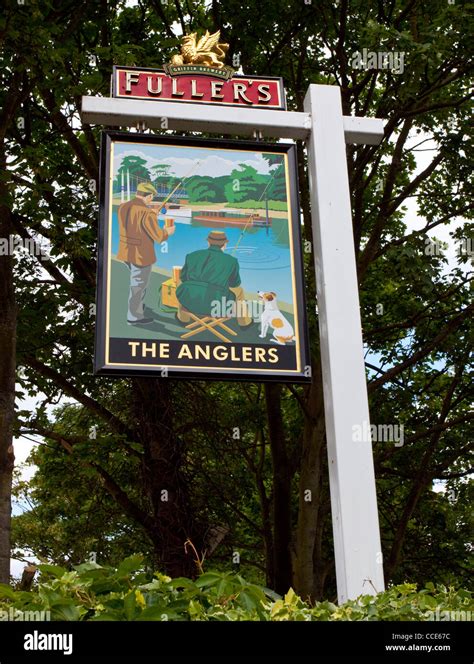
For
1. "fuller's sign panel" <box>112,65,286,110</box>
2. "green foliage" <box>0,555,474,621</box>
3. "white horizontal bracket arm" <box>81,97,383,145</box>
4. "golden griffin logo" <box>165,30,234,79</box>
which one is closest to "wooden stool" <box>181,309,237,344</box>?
"white horizontal bracket arm" <box>81,97,383,145</box>

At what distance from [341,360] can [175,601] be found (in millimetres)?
4001

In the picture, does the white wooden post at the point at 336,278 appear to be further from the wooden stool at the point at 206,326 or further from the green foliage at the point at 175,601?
the green foliage at the point at 175,601

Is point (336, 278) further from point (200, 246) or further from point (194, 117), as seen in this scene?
point (194, 117)

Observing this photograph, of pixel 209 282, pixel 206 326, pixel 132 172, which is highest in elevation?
pixel 132 172

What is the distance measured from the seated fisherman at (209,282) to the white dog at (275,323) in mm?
139

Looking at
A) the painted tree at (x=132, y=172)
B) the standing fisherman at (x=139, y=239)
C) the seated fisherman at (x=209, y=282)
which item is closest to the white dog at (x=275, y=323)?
the seated fisherman at (x=209, y=282)

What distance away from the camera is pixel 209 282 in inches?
284

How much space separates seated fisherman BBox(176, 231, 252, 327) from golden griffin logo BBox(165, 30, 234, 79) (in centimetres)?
175

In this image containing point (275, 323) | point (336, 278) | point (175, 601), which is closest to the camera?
point (175, 601)

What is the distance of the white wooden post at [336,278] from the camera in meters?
6.52

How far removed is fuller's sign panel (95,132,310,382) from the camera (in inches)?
269

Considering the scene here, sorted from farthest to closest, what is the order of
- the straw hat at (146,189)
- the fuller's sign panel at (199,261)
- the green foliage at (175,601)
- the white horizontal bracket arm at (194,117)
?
the white horizontal bracket arm at (194,117), the straw hat at (146,189), the fuller's sign panel at (199,261), the green foliage at (175,601)

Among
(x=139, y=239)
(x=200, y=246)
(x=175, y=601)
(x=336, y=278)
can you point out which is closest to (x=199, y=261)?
(x=200, y=246)
